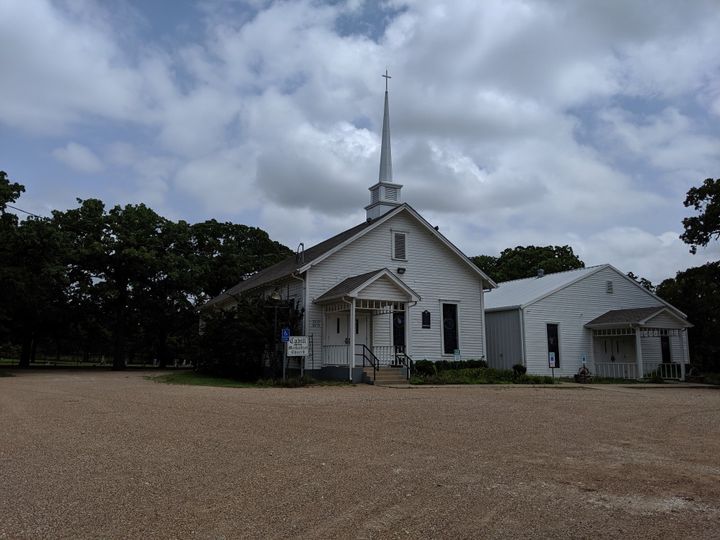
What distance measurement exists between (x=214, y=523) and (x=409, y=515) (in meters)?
1.62


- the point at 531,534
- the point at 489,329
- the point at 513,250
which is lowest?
the point at 531,534

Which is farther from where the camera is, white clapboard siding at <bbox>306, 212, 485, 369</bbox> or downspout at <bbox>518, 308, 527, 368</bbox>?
downspout at <bbox>518, 308, 527, 368</bbox>

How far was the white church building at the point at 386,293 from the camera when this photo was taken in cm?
2244

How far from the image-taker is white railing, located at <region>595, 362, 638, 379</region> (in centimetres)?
2812

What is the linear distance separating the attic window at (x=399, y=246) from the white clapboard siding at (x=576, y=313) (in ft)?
20.1

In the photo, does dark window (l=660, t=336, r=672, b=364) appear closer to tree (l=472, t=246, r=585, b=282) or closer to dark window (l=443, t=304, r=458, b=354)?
dark window (l=443, t=304, r=458, b=354)

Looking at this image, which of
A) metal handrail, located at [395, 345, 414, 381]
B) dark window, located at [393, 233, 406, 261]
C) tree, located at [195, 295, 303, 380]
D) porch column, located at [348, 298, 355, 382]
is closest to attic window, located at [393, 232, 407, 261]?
dark window, located at [393, 233, 406, 261]

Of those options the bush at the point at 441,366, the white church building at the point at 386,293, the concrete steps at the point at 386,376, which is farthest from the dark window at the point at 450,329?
the concrete steps at the point at 386,376

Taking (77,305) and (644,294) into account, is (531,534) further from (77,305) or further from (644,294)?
(77,305)

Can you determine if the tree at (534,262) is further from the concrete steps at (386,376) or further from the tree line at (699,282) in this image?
the concrete steps at (386,376)

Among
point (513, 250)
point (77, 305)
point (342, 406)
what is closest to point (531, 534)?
point (342, 406)

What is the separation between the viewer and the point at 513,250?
56.0 meters

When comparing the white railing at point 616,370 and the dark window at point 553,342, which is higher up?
the dark window at point 553,342

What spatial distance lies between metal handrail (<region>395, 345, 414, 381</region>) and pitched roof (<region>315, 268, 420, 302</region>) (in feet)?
7.33
